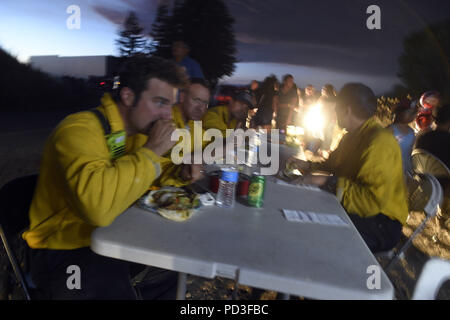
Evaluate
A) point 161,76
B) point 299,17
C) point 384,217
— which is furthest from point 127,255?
point 299,17

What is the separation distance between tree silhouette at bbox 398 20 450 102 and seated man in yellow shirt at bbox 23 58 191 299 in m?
27.3

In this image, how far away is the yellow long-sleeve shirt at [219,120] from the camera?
391cm

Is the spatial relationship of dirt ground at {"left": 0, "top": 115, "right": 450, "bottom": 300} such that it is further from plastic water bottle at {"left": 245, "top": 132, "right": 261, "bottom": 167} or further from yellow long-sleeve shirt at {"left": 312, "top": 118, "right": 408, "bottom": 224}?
plastic water bottle at {"left": 245, "top": 132, "right": 261, "bottom": 167}

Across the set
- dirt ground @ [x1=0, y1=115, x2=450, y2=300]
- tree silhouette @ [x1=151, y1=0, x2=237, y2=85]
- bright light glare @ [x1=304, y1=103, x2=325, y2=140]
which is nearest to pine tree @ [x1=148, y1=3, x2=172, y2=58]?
tree silhouette @ [x1=151, y1=0, x2=237, y2=85]

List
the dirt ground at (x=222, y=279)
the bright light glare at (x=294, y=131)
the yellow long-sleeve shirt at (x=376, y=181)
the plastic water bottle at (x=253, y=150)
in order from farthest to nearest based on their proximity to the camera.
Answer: the bright light glare at (x=294, y=131)
the plastic water bottle at (x=253, y=150)
the dirt ground at (x=222, y=279)
the yellow long-sleeve shirt at (x=376, y=181)

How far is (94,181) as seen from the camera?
3.60ft

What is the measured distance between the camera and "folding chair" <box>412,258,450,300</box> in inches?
51.4

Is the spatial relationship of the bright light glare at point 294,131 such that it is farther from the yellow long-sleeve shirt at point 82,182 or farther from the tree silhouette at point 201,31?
the tree silhouette at point 201,31

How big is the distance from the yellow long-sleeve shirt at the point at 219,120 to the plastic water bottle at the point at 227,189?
7.60ft

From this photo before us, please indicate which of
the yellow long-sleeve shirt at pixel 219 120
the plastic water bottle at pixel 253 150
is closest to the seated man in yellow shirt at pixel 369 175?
the plastic water bottle at pixel 253 150

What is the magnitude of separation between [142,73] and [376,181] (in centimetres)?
167

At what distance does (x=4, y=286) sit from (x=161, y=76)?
144 centimetres

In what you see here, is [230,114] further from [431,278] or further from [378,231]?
[431,278]

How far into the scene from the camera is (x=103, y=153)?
1337 mm
